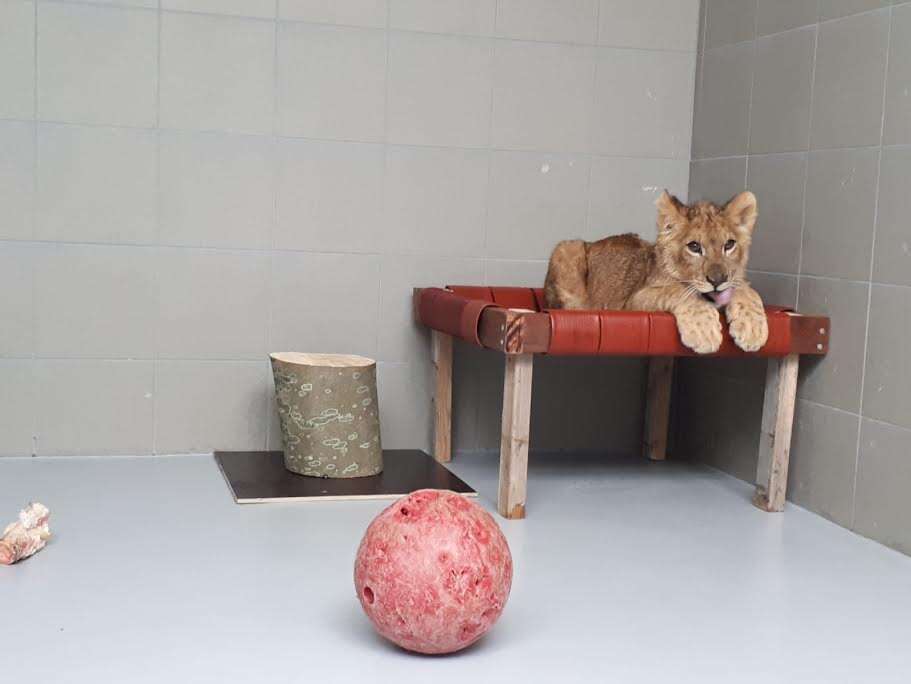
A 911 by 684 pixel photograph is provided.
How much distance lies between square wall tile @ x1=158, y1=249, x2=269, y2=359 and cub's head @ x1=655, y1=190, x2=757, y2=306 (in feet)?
5.44

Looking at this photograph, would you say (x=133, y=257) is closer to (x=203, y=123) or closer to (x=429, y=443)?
(x=203, y=123)

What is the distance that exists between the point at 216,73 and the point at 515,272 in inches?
58.4

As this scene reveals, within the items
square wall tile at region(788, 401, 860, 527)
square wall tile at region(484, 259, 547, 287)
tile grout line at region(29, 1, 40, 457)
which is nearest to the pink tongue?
square wall tile at region(788, 401, 860, 527)

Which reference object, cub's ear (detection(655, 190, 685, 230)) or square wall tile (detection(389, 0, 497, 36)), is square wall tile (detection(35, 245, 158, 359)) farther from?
cub's ear (detection(655, 190, 685, 230))

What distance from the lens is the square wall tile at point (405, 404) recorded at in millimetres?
4773

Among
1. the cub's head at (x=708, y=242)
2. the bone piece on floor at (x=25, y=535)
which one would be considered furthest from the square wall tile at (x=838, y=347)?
the bone piece on floor at (x=25, y=535)

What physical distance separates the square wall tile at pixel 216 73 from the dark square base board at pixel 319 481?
1.32 m

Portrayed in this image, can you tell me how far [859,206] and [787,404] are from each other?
728mm

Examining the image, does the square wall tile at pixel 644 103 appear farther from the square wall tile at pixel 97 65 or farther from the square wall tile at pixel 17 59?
the square wall tile at pixel 17 59

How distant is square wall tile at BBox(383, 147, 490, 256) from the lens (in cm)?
469

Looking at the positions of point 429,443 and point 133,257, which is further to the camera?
point 429,443

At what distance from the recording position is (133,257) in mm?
4449

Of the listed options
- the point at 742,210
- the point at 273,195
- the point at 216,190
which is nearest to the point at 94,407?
the point at 216,190

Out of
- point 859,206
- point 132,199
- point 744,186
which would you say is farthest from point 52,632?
point 744,186
